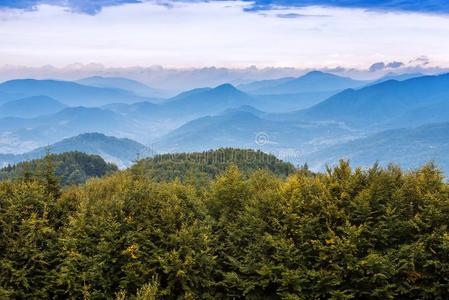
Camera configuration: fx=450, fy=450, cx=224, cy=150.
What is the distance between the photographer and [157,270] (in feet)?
70.1

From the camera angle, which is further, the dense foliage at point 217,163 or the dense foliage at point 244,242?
the dense foliage at point 217,163

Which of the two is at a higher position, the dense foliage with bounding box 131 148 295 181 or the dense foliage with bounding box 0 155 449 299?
the dense foliage with bounding box 131 148 295 181

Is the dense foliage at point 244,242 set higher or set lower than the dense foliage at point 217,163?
lower

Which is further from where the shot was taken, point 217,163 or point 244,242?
point 217,163

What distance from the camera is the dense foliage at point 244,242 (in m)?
19.9

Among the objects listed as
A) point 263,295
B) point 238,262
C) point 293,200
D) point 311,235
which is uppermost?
point 293,200

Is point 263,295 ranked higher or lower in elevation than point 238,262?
lower

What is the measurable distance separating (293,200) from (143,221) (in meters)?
7.61

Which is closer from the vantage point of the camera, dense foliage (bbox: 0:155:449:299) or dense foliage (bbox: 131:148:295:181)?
dense foliage (bbox: 0:155:449:299)

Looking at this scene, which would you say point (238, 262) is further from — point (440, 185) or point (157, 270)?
point (440, 185)

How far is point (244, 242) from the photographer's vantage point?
22641 mm

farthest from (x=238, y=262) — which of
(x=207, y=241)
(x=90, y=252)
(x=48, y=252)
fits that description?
(x=48, y=252)

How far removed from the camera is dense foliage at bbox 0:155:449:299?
65.3ft

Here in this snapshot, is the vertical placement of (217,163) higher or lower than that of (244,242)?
higher
